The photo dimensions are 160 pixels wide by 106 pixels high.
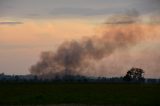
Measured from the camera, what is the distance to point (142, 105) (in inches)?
2452

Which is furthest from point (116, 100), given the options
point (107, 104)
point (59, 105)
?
point (59, 105)

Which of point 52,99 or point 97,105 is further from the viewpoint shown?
point 52,99

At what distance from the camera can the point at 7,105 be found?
62.4 meters

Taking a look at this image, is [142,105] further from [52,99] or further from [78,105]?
[52,99]

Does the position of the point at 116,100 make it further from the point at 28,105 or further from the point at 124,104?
the point at 28,105

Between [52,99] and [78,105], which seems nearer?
[78,105]

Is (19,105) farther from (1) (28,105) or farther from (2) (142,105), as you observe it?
(2) (142,105)

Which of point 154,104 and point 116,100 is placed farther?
point 116,100

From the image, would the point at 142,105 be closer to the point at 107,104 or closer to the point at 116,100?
the point at 107,104

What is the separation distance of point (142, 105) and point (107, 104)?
4.32 m

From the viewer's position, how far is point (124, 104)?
6353 centimetres

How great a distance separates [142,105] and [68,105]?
331 inches

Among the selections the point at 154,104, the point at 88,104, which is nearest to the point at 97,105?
the point at 88,104

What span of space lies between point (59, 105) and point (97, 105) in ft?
A: 14.1
